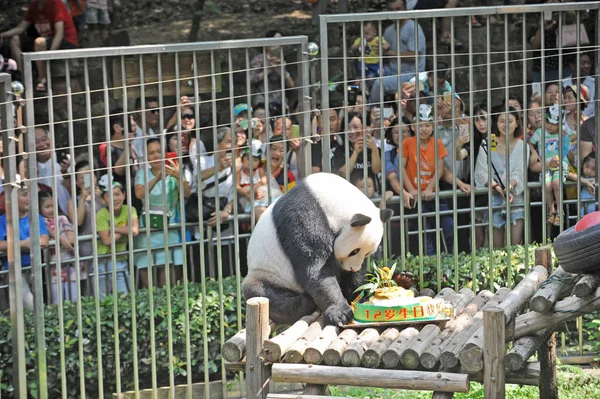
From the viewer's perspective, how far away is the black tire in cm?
591

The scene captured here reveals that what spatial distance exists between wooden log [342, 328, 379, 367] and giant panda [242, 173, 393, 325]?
0.96ft

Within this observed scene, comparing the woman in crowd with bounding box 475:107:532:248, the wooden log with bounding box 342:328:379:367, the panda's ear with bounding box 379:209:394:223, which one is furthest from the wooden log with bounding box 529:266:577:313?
the woman in crowd with bounding box 475:107:532:248

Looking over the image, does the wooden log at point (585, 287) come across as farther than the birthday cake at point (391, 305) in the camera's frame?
No

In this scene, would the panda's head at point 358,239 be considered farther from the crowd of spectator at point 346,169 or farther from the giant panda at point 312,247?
the crowd of spectator at point 346,169

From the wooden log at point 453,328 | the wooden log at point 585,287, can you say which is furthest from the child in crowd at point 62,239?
the wooden log at point 585,287

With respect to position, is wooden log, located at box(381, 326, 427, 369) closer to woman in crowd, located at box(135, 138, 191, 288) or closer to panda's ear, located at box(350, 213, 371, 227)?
panda's ear, located at box(350, 213, 371, 227)

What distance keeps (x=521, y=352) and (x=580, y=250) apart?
0.69 metres

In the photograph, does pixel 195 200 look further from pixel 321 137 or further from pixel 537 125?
pixel 537 125

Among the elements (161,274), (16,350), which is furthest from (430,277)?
(16,350)

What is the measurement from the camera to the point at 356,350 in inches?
234

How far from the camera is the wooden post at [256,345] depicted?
6066 mm

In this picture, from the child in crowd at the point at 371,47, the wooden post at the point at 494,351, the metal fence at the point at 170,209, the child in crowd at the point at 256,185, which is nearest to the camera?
A: the wooden post at the point at 494,351

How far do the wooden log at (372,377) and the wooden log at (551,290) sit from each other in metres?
0.60

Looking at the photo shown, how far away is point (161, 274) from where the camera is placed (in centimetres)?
895
